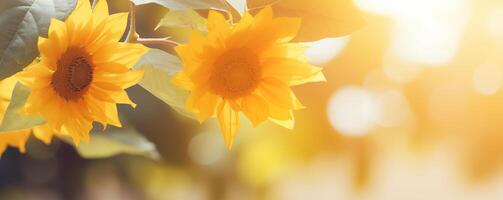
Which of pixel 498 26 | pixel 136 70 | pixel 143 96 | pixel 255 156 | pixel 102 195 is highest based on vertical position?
pixel 136 70

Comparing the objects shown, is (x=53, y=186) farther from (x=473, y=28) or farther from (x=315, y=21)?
(x=315, y=21)

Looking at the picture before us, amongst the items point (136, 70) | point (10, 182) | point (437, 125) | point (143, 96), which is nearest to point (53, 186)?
point (10, 182)

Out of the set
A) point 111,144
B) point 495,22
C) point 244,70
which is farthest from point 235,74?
point 495,22

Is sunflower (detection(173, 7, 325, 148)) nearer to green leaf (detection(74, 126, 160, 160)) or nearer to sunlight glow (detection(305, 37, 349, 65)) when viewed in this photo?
green leaf (detection(74, 126, 160, 160))

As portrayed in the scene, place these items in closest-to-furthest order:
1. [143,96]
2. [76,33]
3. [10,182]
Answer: [76,33]
[143,96]
[10,182]

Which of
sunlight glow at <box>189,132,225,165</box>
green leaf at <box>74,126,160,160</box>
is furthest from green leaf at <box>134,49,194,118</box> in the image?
sunlight glow at <box>189,132,225,165</box>
